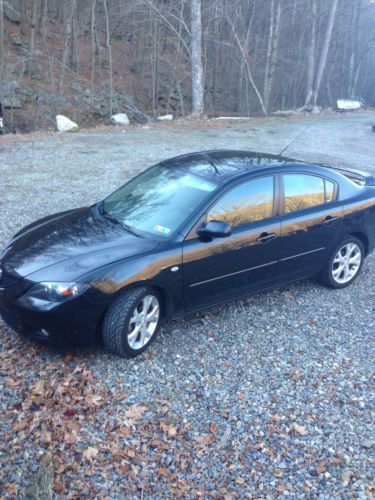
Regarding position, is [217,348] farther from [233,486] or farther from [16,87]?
[16,87]

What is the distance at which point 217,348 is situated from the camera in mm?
4676

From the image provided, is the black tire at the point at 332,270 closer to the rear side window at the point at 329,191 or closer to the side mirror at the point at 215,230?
the rear side window at the point at 329,191

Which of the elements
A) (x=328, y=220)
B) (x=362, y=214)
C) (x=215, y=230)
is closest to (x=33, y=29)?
(x=362, y=214)

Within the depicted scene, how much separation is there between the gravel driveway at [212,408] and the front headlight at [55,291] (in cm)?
61

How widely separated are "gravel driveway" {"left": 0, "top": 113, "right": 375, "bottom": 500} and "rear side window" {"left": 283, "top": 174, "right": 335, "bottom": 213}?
1.07 m

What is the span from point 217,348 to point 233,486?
1570 mm

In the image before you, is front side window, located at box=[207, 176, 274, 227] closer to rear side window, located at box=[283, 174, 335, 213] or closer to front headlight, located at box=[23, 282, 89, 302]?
rear side window, located at box=[283, 174, 335, 213]

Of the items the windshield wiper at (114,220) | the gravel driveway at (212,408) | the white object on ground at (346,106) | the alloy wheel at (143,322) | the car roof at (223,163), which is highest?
the car roof at (223,163)

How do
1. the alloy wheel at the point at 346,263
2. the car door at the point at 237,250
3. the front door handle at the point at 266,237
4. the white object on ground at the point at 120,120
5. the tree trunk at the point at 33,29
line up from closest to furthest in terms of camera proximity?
the car door at the point at 237,250, the front door handle at the point at 266,237, the alloy wheel at the point at 346,263, the white object on ground at the point at 120,120, the tree trunk at the point at 33,29

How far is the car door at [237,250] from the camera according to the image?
185 inches

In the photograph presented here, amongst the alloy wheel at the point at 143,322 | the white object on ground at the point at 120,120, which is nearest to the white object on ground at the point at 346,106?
the white object on ground at the point at 120,120

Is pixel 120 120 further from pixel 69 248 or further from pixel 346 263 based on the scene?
pixel 69 248

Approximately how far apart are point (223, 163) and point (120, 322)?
221 centimetres

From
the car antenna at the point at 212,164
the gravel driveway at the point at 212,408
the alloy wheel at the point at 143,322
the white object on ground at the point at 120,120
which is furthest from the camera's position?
the white object on ground at the point at 120,120
